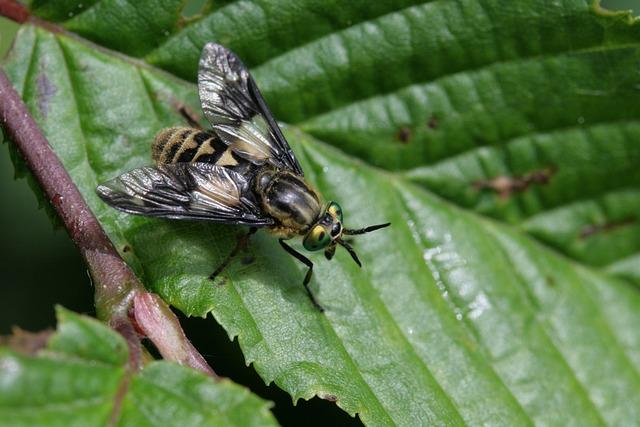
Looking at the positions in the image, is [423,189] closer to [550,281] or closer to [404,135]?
[404,135]

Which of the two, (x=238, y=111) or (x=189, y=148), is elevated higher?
(x=189, y=148)

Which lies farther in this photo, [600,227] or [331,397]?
[600,227]

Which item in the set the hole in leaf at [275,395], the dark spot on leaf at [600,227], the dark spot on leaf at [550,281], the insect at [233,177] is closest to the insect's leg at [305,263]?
the insect at [233,177]

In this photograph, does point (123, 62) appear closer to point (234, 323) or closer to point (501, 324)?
point (234, 323)

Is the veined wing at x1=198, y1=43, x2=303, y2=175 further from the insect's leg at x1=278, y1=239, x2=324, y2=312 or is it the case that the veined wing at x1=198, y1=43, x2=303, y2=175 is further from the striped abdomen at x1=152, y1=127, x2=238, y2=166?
the insect's leg at x1=278, y1=239, x2=324, y2=312

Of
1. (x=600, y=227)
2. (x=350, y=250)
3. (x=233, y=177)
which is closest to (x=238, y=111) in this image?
(x=233, y=177)

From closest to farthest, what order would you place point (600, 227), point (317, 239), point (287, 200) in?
point (317, 239) < point (287, 200) < point (600, 227)

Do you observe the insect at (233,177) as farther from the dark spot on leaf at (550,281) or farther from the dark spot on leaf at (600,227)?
the dark spot on leaf at (600,227)

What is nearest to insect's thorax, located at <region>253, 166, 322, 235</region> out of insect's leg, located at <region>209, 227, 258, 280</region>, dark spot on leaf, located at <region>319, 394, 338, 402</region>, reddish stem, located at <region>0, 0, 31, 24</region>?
insect's leg, located at <region>209, 227, 258, 280</region>
